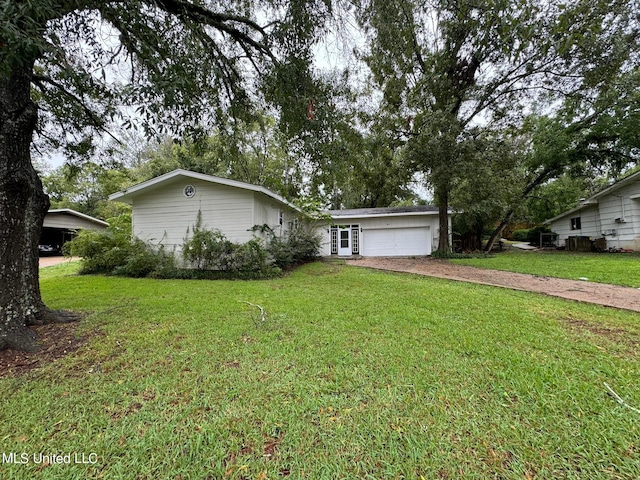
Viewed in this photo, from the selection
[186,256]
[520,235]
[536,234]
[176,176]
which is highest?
[176,176]

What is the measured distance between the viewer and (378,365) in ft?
8.35

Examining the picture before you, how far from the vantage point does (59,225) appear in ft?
59.8

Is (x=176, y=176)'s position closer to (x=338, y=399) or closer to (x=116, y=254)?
(x=116, y=254)

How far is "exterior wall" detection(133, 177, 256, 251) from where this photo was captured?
9039mm

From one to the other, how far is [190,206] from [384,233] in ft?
33.4

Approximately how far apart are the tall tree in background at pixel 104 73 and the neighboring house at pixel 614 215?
16.1 meters

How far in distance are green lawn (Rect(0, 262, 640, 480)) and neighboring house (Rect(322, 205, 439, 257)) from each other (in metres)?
10.9

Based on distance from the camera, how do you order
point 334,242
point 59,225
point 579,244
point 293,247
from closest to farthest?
point 293,247
point 579,244
point 334,242
point 59,225

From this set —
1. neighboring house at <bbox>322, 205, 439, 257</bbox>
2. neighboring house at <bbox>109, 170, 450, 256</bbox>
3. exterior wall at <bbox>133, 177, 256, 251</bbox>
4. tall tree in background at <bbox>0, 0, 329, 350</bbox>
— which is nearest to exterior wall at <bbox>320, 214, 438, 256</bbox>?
neighboring house at <bbox>322, 205, 439, 257</bbox>

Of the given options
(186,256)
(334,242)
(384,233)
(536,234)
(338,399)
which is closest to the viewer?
(338,399)

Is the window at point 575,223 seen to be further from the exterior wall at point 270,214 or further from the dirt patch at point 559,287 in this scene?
the exterior wall at point 270,214

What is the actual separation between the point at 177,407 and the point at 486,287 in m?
6.65

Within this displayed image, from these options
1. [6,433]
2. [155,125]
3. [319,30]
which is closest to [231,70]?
[319,30]

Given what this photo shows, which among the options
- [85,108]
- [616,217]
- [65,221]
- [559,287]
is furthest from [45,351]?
[65,221]
